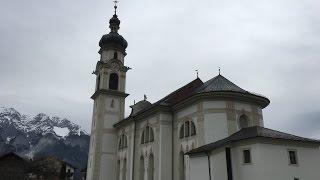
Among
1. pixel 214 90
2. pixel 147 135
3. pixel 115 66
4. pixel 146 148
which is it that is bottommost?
pixel 146 148

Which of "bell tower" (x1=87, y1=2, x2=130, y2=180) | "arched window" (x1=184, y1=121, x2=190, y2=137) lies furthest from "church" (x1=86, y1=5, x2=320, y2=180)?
"arched window" (x1=184, y1=121, x2=190, y2=137)

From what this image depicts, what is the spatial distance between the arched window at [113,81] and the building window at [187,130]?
1817 cm

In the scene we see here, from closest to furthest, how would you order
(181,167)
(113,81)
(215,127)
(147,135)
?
(215,127) < (181,167) < (147,135) < (113,81)

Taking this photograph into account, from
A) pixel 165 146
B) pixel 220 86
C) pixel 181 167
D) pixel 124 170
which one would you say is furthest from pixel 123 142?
pixel 220 86

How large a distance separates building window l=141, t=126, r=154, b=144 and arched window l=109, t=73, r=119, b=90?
12197mm

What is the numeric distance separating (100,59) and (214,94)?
Result: 80.0 feet

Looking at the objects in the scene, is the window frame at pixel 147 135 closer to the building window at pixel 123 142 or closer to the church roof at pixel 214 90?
the church roof at pixel 214 90

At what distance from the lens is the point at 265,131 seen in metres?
24.7

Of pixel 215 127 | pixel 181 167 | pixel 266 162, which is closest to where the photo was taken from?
pixel 266 162

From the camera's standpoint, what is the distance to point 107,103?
46875mm

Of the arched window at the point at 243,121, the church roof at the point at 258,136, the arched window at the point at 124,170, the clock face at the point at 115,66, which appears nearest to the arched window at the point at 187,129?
the arched window at the point at 243,121

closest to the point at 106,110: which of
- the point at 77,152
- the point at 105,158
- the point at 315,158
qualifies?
the point at 105,158

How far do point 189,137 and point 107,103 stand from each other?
1890 centimetres

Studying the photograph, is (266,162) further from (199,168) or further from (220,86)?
(220,86)
